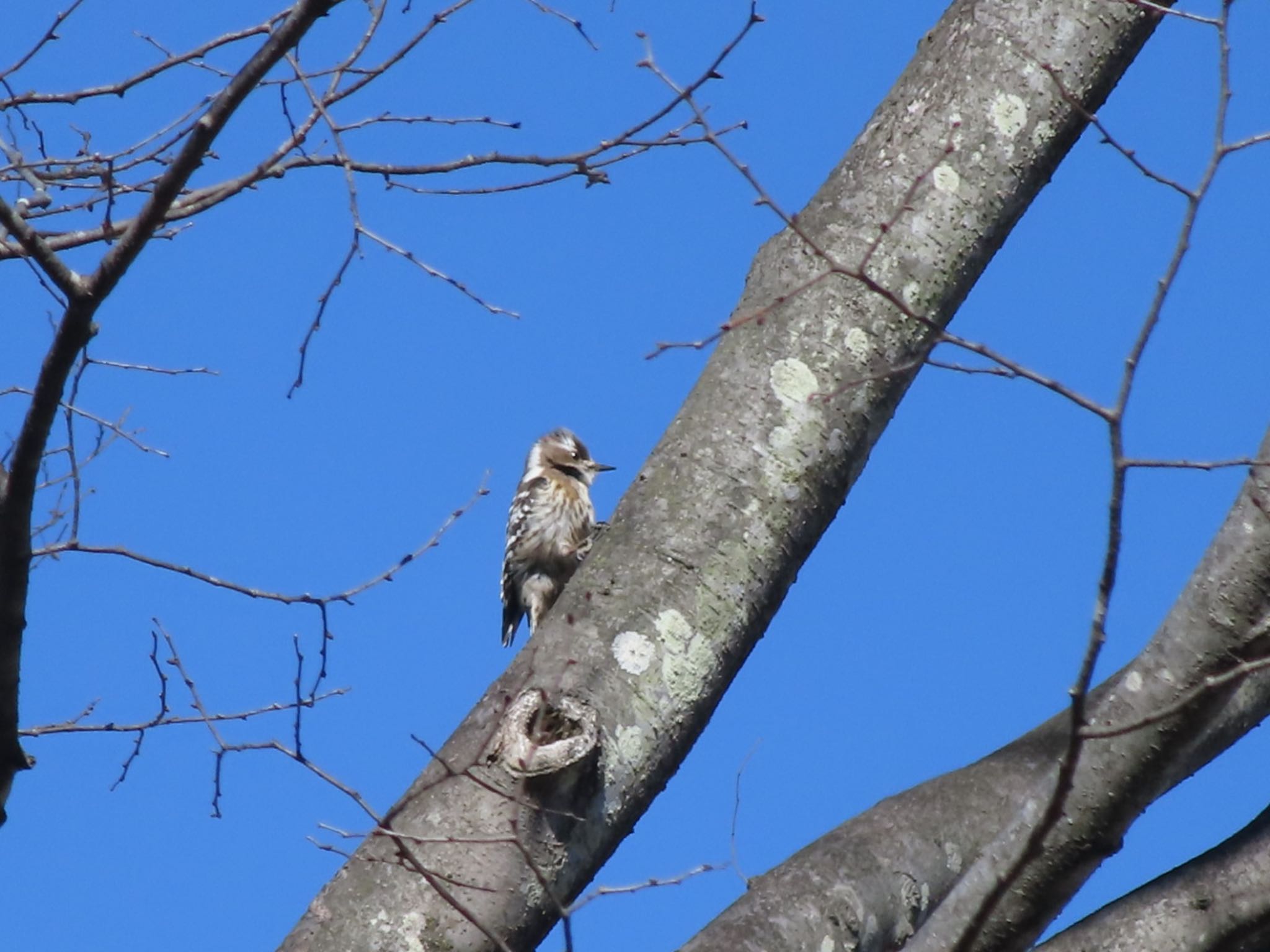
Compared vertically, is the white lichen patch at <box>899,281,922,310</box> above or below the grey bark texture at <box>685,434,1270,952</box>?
above

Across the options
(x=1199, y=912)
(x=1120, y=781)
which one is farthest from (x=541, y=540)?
(x=1120, y=781)

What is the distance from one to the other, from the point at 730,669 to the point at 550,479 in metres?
4.42

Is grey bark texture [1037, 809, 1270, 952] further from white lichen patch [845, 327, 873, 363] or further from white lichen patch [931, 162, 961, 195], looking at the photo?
white lichen patch [931, 162, 961, 195]

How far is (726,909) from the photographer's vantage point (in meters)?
3.13

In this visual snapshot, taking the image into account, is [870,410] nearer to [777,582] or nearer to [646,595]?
[777,582]

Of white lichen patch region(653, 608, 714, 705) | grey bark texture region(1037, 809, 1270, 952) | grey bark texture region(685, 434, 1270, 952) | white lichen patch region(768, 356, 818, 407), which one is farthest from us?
white lichen patch region(768, 356, 818, 407)

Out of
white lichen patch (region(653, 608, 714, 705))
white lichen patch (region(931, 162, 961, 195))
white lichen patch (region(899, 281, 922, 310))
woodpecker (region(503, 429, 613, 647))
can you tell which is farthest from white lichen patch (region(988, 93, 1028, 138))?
woodpecker (region(503, 429, 613, 647))

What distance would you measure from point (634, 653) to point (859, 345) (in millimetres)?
831

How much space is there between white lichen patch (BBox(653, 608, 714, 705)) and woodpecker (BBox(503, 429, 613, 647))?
376 cm

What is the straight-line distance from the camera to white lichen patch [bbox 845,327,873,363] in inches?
127

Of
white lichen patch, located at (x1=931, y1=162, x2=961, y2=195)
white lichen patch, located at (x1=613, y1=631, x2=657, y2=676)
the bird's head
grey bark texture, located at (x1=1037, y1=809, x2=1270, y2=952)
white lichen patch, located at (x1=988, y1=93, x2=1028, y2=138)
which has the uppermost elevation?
the bird's head

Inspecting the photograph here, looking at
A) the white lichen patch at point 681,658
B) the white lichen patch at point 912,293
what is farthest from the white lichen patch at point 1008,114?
the white lichen patch at point 681,658

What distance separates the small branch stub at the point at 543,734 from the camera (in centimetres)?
289

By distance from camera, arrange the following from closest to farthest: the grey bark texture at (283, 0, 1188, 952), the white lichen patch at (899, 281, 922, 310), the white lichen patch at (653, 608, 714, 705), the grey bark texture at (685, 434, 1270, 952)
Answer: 1. the grey bark texture at (685, 434, 1270, 952)
2. the grey bark texture at (283, 0, 1188, 952)
3. the white lichen patch at (653, 608, 714, 705)
4. the white lichen patch at (899, 281, 922, 310)
